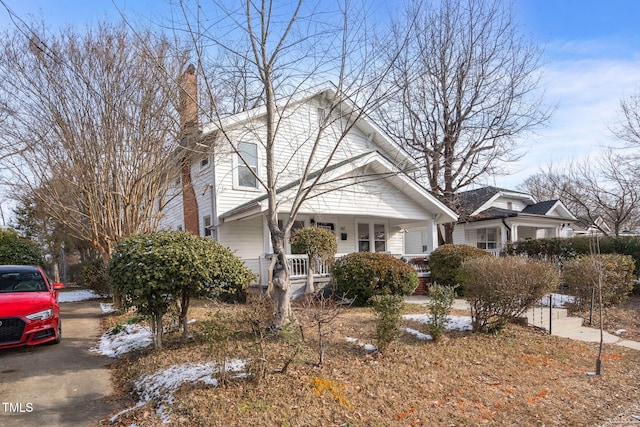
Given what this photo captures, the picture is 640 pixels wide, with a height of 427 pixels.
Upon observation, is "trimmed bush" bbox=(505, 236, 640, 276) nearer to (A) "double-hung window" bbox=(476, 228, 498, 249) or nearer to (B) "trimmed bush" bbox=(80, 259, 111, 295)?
(A) "double-hung window" bbox=(476, 228, 498, 249)

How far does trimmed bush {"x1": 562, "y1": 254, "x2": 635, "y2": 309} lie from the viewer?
32.1 ft

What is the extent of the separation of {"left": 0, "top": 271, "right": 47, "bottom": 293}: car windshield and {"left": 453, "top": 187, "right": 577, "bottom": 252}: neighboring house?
65.4 feet

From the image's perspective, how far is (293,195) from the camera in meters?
12.9

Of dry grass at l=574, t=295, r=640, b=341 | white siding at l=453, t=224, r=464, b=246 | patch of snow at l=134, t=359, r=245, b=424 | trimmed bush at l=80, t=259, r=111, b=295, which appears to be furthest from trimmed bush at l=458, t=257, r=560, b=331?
white siding at l=453, t=224, r=464, b=246

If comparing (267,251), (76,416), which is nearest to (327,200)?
(267,251)

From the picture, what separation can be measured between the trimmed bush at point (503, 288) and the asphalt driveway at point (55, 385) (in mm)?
5981

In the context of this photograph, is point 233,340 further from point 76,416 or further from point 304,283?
point 304,283

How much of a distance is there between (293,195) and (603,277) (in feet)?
28.5

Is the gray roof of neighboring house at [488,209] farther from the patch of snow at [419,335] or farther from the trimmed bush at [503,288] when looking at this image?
the patch of snow at [419,335]

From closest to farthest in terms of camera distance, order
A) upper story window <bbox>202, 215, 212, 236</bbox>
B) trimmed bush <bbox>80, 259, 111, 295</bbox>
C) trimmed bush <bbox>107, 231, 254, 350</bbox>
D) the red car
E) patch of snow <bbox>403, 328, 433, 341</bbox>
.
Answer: trimmed bush <bbox>107, 231, 254, 350</bbox>
the red car
patch of snow <bbox>403, 328, 433, 341</bbox>
trimmed bush <bbox>80, 259, 111, 295</bbox>
upper story window <bbox>202, 215, 212, 236</bbox>

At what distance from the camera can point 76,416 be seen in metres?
4.41

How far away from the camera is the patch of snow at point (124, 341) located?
6.76 m

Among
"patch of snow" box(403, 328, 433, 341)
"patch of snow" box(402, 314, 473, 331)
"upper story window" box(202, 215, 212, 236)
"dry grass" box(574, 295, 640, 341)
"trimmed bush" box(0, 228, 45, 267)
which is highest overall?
"upper story window" box(202, 215, 212, 236)

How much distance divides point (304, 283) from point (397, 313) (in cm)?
711
